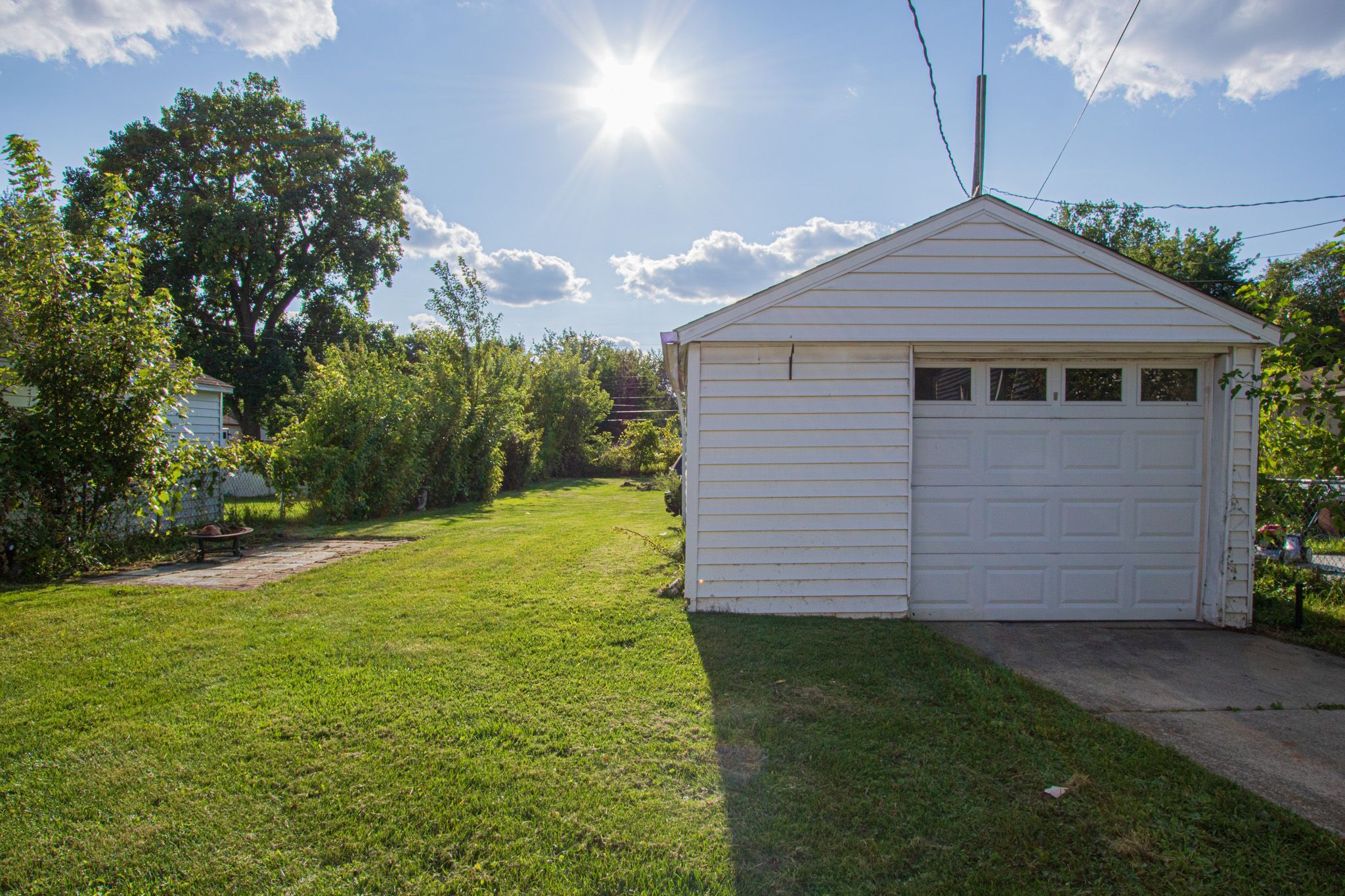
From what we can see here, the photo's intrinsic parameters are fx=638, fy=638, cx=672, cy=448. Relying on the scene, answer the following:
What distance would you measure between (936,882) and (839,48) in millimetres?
6881

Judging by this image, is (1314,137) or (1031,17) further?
(1314,137)

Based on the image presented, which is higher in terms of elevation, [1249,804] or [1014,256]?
[1014,256]

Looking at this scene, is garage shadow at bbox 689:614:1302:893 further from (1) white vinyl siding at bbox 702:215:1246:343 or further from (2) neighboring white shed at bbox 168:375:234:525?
(2) neighboring white shed at bbox 168:375:234:525

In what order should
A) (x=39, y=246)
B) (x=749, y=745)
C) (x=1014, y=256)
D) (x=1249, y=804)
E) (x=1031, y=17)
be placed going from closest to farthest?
(x=1249, y=804) → (x=749, y=745) → (x=1014, y=256) → (x=1031, y=17) → (x=39, y=246)

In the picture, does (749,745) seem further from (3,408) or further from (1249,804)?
(3,408)

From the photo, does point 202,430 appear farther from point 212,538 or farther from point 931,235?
point 931,235

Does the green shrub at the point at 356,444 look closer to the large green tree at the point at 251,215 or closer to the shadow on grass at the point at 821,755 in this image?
the shadow on grass at the point at 821,755

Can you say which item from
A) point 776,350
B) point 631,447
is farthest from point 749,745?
point 631,447

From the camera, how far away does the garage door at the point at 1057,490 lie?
18.1 feet

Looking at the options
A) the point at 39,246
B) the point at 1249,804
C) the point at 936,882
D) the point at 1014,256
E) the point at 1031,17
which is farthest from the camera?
the point at 39,246

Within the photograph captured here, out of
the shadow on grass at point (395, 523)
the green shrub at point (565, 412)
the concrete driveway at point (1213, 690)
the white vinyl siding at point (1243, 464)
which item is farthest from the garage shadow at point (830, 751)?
the green shrub at point (565, 412)

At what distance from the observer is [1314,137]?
867 centimetres

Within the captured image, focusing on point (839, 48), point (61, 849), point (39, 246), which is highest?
point (839, 48)

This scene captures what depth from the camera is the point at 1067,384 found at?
5570 mm
